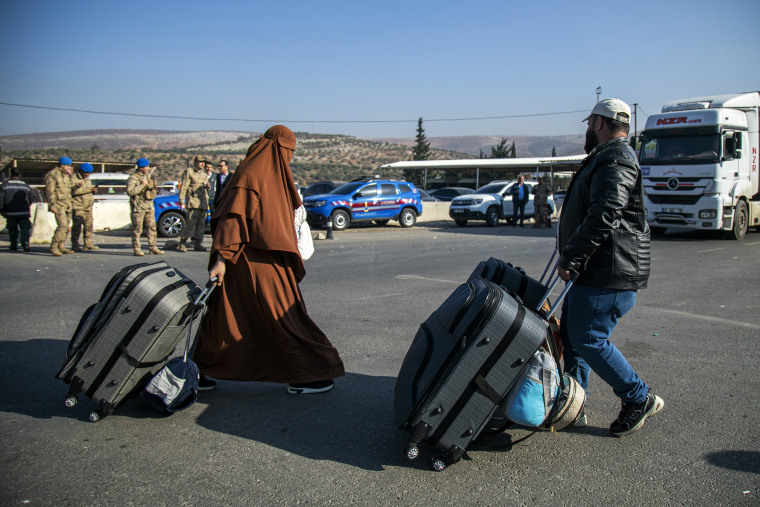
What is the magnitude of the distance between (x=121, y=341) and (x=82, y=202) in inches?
388

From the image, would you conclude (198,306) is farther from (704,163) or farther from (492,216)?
(492,216)

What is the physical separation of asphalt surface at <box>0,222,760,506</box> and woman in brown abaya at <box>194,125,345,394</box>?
24 cm

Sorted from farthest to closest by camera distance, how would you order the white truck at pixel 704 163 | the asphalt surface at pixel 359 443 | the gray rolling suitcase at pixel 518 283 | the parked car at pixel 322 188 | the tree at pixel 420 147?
the tree at pixel 420 147
the parked car at pixel 322 188
the white truck at pixel 704 163
the gray rolling suitcase at pixel 518 283
the asphalt surface at pixel 359 443

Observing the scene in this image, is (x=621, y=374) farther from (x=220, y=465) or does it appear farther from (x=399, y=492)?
(x=220, y=465)

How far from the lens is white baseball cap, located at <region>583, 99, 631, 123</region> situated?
11.4 ft

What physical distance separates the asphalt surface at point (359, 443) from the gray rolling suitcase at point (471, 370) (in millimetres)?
232

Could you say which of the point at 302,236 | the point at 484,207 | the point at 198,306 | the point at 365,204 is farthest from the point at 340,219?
the point at 198,306

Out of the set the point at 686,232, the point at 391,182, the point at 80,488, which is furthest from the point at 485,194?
the point at 80,488

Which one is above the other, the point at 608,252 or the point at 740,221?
the point at 608,252

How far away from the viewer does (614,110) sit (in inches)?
137

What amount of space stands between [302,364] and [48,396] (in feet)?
5.89

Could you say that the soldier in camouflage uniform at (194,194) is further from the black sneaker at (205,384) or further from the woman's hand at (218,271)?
the woman's hand at (218,271)

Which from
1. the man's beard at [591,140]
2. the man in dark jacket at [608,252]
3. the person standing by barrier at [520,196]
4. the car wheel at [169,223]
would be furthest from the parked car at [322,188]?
the man in dark jacket at [608,252]

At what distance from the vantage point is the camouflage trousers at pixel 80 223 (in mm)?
12328
